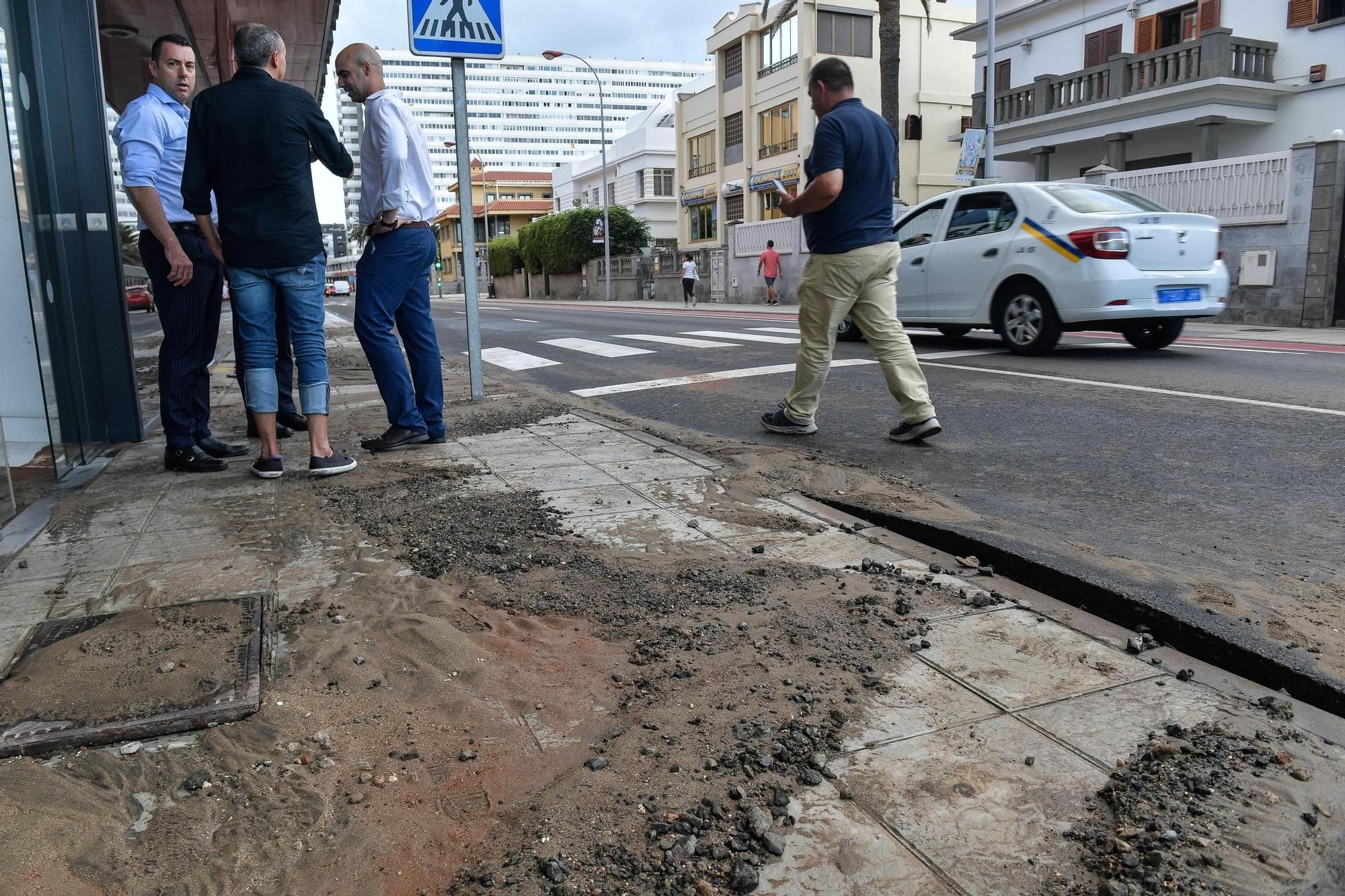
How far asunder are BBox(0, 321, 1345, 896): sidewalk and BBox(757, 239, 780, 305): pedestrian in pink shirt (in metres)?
23.9

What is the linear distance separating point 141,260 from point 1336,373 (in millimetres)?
8029

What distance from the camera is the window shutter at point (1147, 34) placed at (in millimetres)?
24125

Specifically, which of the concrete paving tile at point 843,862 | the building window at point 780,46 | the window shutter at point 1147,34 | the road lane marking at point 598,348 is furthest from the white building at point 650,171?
the concrete paving tile at point 843,862

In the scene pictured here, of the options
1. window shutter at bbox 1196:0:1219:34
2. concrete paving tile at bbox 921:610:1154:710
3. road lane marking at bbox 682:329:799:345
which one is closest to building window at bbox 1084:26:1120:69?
window shutter at bbox 1196:0:1219:34

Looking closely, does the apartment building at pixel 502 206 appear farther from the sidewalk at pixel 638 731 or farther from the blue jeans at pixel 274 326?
the sidewalk at pixel 638 731

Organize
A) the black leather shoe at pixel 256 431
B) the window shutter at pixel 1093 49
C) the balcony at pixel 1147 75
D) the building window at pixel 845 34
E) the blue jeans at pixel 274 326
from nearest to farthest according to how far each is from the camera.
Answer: the blue jeans at pixel 274 326 < the black leather shoe at pixel 256 431 < the balcony at pixel 1147 75 < the window shutter at pixel 1093 49 < the building window at pixel 845 34

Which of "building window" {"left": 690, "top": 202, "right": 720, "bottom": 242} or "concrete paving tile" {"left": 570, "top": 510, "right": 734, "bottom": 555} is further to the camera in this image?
"building window" {"left": 690, "top": 202, "right": 720, "bottom": 242}

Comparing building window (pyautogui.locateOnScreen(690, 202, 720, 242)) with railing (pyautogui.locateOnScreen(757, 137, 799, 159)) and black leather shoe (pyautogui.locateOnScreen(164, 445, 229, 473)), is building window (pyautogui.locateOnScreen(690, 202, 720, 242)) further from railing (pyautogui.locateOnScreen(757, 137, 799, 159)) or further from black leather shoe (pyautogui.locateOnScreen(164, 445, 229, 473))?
black leather shoe (pyautogui.locateOnScreen(164, 445, 229, 473))

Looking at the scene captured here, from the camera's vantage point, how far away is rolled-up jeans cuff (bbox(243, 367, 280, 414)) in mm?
4504

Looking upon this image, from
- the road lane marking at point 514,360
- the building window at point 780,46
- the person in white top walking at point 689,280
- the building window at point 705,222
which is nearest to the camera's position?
the road lane marking at point 514,360

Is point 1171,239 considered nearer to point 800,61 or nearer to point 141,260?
point 141,260

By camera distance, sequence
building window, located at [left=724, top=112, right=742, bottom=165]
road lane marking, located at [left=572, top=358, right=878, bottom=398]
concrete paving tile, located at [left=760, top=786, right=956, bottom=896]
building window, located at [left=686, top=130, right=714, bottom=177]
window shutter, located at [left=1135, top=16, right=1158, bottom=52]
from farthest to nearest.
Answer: building window, located at [left=686, top=130, right=714, bottom=177], building window, located at [left=724, top=112, right=742, bottom=165], window shutter, located at [left=1135, top=16, right=1158, bottom=52], road lane marking, located at [left=572, top=358, right=878, bottom=398], concrete paving tile, located at [left=760, top=786, right=956, bottom=896]

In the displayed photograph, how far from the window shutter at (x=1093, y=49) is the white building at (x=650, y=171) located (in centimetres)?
2819

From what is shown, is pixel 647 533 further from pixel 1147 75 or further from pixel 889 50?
pixel 1147 75
